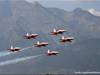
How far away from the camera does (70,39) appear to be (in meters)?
97.1

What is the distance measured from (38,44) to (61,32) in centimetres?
551

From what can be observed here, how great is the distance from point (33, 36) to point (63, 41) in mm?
6983

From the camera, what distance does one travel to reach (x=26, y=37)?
95312 mm

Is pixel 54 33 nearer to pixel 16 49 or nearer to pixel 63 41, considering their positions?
pixel 63 41

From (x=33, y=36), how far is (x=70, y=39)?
7.93 m

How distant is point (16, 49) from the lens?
9738 centimetres

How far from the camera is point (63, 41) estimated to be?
308 ft

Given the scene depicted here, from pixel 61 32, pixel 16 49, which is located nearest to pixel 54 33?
pixel 61 32

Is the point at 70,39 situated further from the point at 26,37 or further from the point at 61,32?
the point at 26,37

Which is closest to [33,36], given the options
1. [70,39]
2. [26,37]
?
[26,37]

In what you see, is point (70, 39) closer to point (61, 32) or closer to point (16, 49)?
point (61, 32)

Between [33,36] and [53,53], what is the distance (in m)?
5.78

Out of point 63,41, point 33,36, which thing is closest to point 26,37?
point 33,36

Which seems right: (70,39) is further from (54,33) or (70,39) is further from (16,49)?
(16,49)
